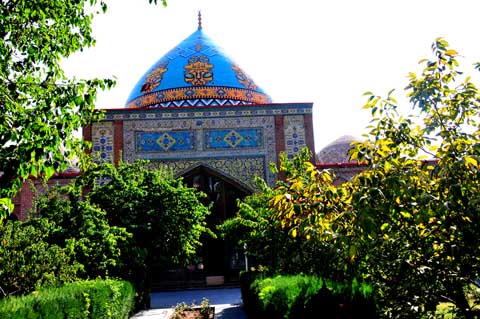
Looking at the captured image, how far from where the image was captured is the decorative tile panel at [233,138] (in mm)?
17750

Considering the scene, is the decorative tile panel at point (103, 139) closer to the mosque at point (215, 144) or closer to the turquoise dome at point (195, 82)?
the mosque at point (215, 144)

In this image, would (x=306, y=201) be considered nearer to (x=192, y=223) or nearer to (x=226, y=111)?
(x=192, y=223)

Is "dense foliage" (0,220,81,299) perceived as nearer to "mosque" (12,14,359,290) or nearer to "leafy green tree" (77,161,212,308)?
"leafy green tree" (77,161,212,308)

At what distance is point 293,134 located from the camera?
18062mm

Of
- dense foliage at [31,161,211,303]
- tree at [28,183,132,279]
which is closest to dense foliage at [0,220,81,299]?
tree at [28,183,132,279]

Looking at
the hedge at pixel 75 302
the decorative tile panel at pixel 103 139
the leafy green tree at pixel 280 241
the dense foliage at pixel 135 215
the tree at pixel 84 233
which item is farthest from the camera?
the decorative tile panel at pixel 103 139

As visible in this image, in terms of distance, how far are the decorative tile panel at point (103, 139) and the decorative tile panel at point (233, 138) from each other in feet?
10.6

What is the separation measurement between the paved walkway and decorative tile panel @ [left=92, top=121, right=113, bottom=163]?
193 inches

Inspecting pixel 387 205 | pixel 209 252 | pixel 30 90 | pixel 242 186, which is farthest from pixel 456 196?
pixel 209 252

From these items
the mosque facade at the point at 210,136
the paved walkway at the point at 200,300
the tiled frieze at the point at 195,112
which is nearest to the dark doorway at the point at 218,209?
the mosque facade at the point at 210,136

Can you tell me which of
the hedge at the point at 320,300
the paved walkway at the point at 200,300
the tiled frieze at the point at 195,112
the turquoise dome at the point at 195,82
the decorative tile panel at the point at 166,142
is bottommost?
the paved walkway at the point at 200,300

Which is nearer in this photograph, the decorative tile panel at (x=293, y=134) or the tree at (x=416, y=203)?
the tree at (x=416, y=203)

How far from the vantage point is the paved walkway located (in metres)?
11.4

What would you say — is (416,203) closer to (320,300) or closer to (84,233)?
(320,300)
